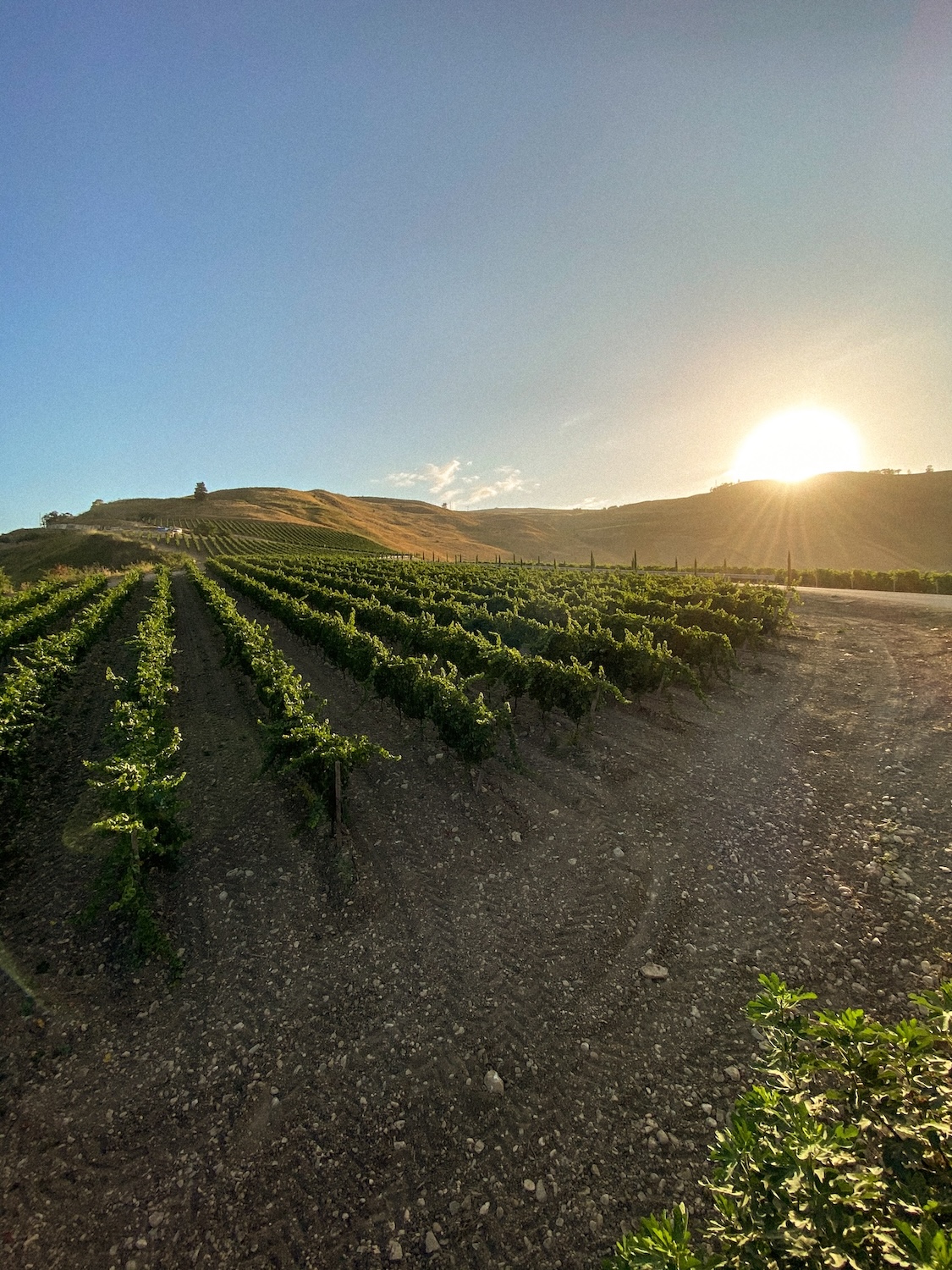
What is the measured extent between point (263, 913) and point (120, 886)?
71.5 inches

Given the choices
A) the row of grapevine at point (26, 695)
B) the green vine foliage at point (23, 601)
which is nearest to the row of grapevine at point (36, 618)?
the green vine foliage at point (23, 601)

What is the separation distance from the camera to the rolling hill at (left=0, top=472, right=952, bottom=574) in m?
100

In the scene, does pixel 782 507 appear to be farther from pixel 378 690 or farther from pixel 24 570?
pixel 24 570

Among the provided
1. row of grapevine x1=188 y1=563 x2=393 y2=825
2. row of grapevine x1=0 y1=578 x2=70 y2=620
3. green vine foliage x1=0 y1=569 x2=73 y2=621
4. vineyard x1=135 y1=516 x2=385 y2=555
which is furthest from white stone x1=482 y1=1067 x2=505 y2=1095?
vineyard x1=135 y1=516 x2=385 y2=555

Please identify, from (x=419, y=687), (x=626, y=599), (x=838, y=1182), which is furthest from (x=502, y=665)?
(x=626, y=599)

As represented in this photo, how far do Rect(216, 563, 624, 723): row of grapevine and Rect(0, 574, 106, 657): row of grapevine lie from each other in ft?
40.7

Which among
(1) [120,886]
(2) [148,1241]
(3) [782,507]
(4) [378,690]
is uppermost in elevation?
(3) [782,507]

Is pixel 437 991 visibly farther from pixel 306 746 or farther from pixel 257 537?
pixel 257 537

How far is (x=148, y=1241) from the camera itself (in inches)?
149

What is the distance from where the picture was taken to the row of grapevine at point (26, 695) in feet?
29.9

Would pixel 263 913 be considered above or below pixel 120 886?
below

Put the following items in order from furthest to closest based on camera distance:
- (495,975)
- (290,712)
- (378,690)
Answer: (378,690) < (290,712) < (495,975)

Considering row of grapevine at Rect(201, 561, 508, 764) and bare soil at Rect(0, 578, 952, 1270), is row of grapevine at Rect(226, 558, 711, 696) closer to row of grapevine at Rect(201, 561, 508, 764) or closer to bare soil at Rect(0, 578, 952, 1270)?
row of grapevine at Rect(201, 561, 508, 764)

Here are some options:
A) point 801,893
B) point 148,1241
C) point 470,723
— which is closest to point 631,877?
point 801,893
